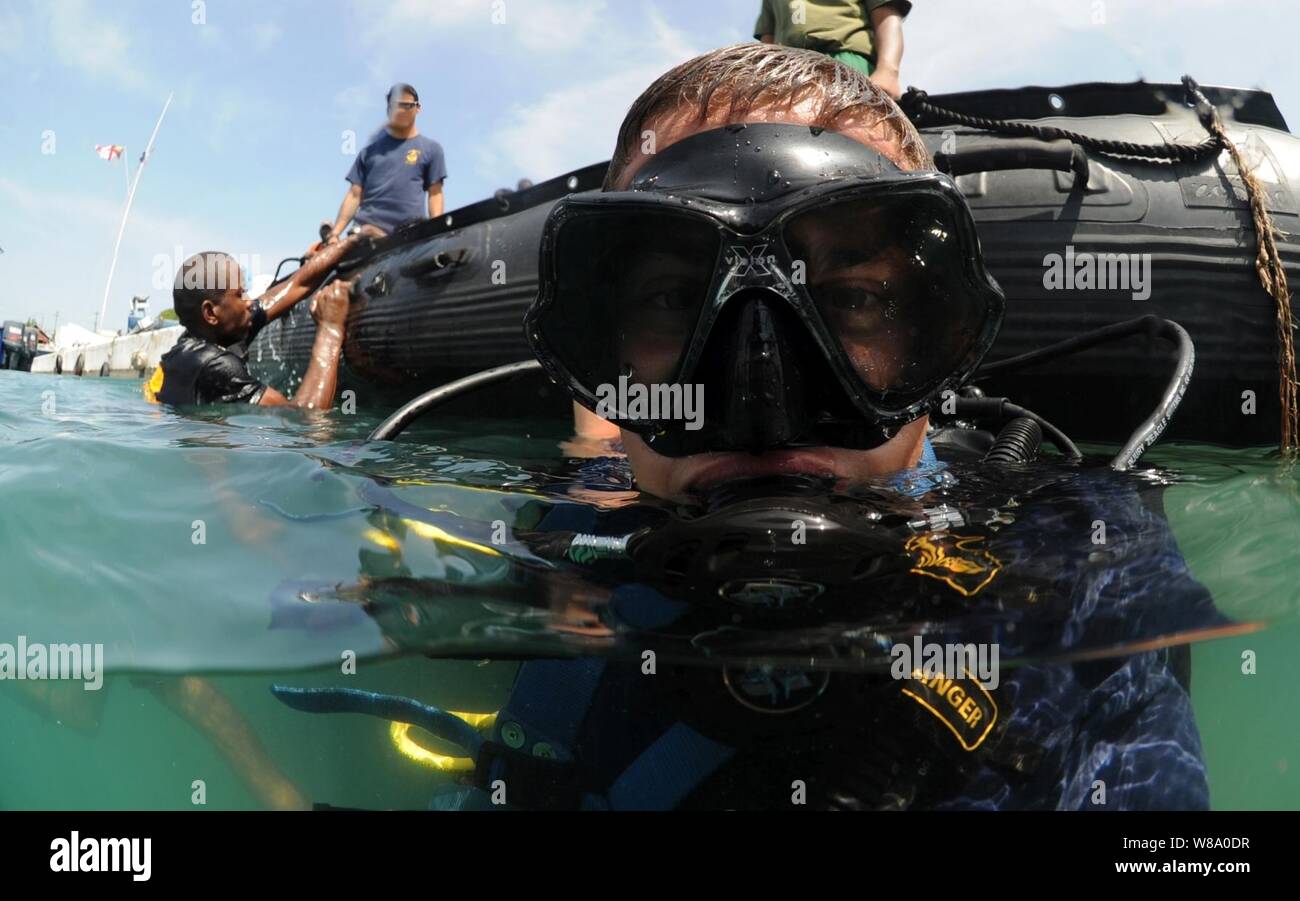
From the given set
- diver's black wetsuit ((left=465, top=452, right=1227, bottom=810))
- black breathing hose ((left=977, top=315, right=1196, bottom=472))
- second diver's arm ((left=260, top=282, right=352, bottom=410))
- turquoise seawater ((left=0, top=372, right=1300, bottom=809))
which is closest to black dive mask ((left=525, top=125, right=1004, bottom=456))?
diver's black wetsuit ((left=465, top=452, right=1227, bottom=810))

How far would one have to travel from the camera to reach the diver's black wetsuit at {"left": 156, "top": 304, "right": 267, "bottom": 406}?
18.0 ft

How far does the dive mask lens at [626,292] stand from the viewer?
1560 mm

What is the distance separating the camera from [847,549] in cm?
123

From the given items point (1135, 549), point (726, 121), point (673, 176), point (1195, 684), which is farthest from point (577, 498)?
point (1195, 684)

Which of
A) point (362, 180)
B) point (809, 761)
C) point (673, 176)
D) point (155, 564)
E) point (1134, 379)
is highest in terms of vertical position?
point (362, 180)

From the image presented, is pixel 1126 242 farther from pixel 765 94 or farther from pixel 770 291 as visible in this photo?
pixel 770 291

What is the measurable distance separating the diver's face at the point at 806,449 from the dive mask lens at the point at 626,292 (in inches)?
6.8

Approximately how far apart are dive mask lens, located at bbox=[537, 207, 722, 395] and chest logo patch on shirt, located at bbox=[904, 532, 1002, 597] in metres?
0.55

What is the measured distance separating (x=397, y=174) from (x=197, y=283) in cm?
207

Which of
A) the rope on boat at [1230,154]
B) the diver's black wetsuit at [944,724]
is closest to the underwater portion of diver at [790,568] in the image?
the diver's black wetsuit at [944,724]

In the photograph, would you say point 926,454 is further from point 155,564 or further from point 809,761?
point 155,564

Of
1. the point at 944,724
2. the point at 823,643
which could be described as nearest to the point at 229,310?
the point at 823,643
